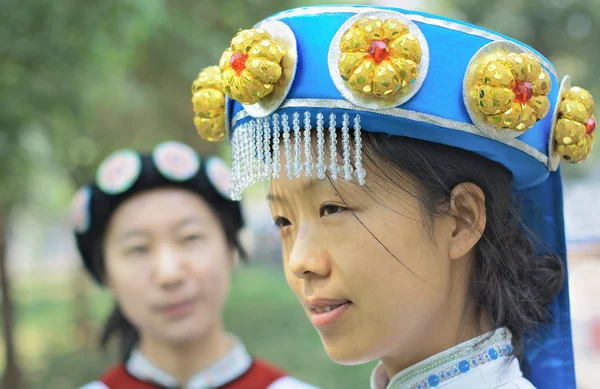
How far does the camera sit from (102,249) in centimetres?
244

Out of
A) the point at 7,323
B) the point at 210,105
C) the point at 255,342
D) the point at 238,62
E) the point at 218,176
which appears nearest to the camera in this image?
the point at 238,62

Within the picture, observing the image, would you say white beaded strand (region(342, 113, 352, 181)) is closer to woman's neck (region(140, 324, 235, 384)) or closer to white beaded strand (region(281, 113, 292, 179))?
white beaded strand (region(281, 113, 292, 179))

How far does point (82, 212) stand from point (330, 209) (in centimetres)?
148

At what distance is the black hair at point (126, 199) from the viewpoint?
234 centimetres

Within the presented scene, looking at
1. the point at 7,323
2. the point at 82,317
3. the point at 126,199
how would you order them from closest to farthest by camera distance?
the point at 126,199, the point at 7,323, the point at 82,317

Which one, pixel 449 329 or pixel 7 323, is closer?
pixel 449 329

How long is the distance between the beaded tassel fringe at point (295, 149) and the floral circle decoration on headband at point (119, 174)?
112 centimetres

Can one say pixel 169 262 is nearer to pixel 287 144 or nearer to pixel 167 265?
pixel 167 265

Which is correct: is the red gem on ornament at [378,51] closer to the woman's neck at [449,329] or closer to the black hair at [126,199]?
the woman's neck at [449,329]

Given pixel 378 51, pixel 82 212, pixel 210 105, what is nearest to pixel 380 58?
pixel 378 51

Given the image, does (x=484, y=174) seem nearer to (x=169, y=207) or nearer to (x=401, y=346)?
(x=401, y=346)

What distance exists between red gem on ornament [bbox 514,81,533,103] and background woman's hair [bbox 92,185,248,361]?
4.78 feet

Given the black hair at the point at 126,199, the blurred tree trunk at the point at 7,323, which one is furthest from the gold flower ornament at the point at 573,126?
the blurred tree trunk at the point at 7,323

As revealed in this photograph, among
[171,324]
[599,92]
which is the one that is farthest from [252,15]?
[171,324]
